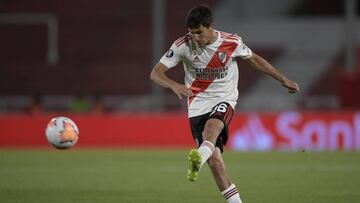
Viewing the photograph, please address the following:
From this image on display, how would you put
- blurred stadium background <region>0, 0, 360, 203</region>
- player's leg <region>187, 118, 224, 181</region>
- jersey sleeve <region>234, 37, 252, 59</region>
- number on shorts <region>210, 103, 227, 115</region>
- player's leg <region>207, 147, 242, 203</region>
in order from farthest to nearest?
blurred stadium background <region>0, 0, 360, 203</region> → jersey sleeve <region>234, 37, 252, 59</region> → number on shorts <region>210, 103, 227, 115</region> → player's leg <region>207, 147, 242, 203</region> → player's leg <region>187, 118, 224, 181</region>

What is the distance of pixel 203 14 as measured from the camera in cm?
848

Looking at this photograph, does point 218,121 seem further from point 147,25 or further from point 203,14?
point 147,25

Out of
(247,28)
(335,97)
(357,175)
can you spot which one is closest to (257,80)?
(247,28)

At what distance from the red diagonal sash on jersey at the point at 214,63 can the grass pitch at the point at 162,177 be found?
5.61 ft

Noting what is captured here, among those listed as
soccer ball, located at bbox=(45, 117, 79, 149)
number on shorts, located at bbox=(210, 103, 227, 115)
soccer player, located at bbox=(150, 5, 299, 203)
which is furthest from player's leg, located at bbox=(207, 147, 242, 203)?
soccer ball, located at bbox=(45, 117, 79, 149)

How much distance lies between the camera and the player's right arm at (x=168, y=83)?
8.27 meters

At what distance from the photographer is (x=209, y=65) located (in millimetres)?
8875

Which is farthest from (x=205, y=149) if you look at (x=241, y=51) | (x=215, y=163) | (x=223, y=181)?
(x=241, y=51)

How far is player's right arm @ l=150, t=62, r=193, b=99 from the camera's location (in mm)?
8273

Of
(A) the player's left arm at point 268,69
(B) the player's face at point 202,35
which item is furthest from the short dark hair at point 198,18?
(A) the player's left arm at point 268,69

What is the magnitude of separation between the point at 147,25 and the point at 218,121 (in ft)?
83.3

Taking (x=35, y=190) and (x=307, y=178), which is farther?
(x=307, y=178)

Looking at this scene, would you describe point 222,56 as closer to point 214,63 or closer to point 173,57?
point 214,63

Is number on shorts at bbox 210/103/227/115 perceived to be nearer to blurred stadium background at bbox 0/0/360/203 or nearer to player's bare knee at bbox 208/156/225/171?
player's bare knee at bbox 208/156/225/171
